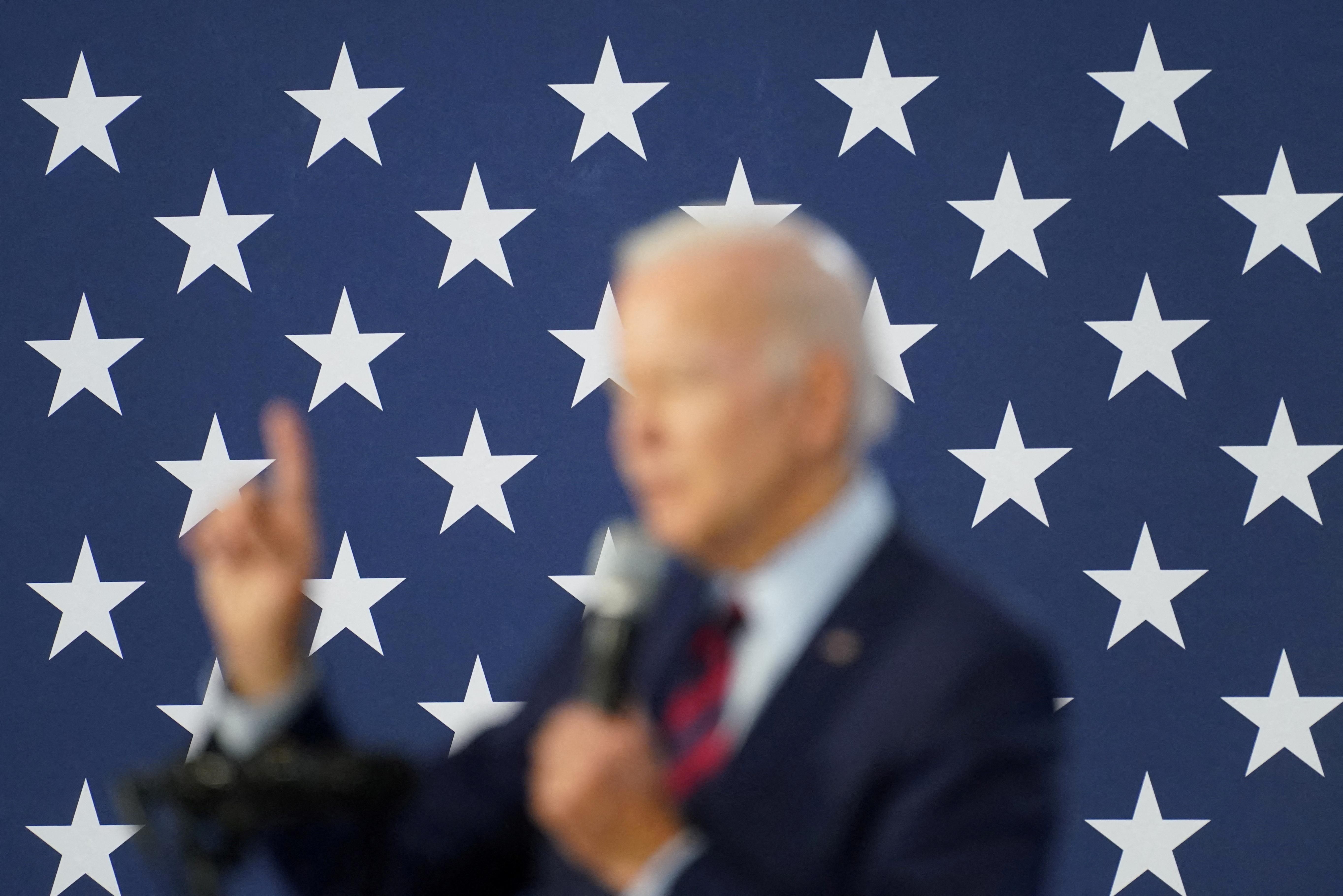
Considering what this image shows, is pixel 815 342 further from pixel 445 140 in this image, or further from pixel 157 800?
pixel 445 140

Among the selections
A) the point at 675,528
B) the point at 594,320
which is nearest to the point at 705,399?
the point at 675,528

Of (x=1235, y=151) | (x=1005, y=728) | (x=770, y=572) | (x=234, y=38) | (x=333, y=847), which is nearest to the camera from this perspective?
(x=1005, y=728)

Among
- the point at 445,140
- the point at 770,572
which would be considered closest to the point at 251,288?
the point at 445,140

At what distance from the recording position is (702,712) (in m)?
1.06

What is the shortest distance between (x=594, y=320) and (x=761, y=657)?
1.37 metres

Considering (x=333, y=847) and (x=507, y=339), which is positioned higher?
(x=507, y=339)

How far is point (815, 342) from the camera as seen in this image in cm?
102

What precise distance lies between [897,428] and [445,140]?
0.88 meters

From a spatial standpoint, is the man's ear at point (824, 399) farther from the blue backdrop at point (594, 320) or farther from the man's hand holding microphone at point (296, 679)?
the blue backdrop at point (594, 320)

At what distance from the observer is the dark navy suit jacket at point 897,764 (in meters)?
0.91

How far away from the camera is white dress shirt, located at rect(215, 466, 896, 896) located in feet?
3.38

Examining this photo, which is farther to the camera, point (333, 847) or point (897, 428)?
point (897, 428)

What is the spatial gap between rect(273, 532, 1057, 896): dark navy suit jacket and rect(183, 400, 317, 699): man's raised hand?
0.16 metres

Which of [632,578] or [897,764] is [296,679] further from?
[897,764]
